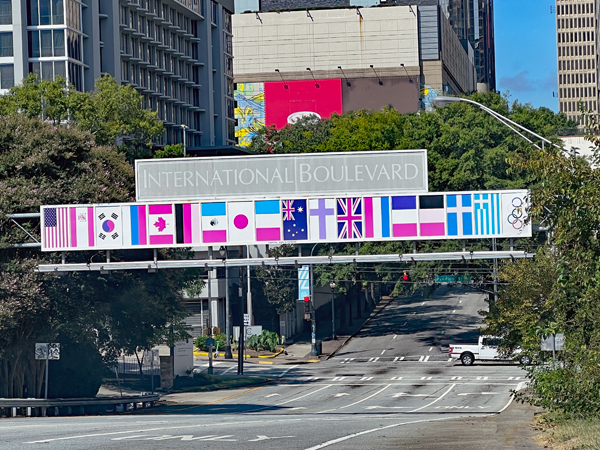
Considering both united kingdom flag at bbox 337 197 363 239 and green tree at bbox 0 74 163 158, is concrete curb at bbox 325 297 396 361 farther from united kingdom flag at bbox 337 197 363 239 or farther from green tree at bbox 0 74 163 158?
united kingdom flag at bbox 337 197 363 239

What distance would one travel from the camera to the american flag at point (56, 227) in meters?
30.2

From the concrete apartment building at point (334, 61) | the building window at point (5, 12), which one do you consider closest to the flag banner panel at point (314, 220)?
the building window at point (5, 12)

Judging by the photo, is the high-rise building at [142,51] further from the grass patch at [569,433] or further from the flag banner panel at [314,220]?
the grass patch at [569,433]

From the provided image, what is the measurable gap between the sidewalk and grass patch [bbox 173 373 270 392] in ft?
36.2

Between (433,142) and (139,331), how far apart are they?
30177 millimetres

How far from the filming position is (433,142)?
2586 inches

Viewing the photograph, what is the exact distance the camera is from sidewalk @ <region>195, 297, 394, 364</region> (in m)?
69.8

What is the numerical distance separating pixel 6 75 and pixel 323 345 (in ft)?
127

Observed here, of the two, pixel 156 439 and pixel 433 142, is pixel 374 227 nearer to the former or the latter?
pixel 156 439

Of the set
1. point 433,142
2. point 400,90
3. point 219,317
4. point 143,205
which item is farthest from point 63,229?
point 400,90

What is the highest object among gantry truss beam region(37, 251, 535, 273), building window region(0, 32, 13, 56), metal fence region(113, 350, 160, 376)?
building window region(0, 32, 13, 56)

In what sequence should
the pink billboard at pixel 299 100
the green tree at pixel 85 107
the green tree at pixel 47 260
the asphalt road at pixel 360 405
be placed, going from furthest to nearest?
1. the pink billboard at pixel 299 100
2. the green tree at pixel 85 107
3. the green tree at pixel 47 260
4. the asphalt road at pixel 360 405

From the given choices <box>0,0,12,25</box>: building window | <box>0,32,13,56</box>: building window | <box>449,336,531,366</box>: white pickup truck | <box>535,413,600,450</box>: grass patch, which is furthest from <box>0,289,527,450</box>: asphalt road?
<box>0,0,12,25</box>: building window

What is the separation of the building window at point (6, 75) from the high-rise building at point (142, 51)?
9 centimetres
